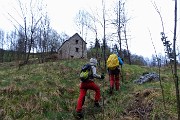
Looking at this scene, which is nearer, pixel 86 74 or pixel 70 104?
pixel 86 74

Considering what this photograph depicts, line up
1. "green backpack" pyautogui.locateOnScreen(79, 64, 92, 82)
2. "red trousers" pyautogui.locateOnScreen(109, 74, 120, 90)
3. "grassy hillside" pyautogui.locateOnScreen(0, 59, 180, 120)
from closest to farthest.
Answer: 1. "grassy hillside" pyautogui.locateOnScreen(0, 59, 180, 120)
2. "green backpack" pyautogui.locateOnScreen(79, 64, 92, 82)
3. "red trousers" pyautogui.locateOnScreen(109, 74, 120, 90)

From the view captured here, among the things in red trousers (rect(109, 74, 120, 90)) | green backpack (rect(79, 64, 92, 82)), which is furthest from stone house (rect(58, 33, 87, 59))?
green backpack (rect(79, 64, 92, 82))

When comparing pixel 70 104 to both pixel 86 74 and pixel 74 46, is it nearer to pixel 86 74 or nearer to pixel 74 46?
pixel 86 74

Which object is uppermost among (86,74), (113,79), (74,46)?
(74,46)

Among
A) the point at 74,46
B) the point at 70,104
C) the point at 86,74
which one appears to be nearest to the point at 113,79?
the point at 70,104

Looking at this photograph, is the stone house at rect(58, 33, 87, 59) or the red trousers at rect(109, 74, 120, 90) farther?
the stone house at rect(58, 33, 87, 59)

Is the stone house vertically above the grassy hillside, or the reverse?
the stone house

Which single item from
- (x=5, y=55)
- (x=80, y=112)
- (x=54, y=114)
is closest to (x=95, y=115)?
(x=80, y=112)

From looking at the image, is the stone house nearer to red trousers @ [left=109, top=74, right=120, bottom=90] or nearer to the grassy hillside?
the grassy hillside

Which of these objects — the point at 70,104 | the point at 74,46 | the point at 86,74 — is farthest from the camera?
the point at 74,46

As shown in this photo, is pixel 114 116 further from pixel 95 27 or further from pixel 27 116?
pixel 95 27

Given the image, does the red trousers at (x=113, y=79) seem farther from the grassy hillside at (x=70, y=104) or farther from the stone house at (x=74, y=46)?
the stone house at (x=74, y=46)

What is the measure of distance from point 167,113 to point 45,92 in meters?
5.08

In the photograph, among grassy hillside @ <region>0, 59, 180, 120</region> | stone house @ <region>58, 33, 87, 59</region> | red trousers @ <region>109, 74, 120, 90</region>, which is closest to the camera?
grassy hillside @ <region>0, 59, 180, 120</region>
